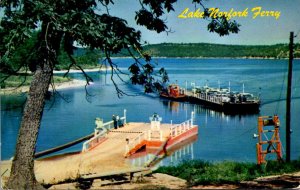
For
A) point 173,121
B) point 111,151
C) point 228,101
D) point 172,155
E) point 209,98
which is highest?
point 209,98

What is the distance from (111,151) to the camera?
72.3 ft

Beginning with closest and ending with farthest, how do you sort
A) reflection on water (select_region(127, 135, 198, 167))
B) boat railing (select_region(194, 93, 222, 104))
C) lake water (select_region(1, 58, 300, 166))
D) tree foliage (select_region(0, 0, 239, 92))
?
tree foliage (select_region(0, 0, 239, 92)) → reflection on water (select_region(127, 135, 198, 167)) → lake water (select_region(1, 58, 300, 166)) → boat railing (select_region(194, 93, 222, 104))

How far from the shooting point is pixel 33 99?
335 inches

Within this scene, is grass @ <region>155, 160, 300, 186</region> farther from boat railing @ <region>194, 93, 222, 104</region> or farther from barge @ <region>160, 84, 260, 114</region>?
boat railing @ <region>194, 93, 222, 104</region>

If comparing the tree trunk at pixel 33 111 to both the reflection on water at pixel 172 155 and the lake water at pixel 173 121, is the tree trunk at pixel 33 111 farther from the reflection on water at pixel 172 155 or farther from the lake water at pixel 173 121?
the reflection on water at pixel 172 155

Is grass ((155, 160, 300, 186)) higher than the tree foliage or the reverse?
the reverse

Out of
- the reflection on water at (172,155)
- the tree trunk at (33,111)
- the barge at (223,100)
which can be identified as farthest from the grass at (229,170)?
the barge at (223,100)

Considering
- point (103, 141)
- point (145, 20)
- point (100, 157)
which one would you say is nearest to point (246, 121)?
point (103, 141)

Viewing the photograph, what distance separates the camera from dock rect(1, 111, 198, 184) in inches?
696

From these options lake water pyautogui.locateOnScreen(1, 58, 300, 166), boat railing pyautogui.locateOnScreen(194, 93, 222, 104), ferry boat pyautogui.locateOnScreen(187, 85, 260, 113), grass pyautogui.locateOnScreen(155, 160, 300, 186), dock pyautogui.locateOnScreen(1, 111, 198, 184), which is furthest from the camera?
boat railing pyautogui.locateOnScreen(194, 93, 222, 104)

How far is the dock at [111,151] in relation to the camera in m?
17.7

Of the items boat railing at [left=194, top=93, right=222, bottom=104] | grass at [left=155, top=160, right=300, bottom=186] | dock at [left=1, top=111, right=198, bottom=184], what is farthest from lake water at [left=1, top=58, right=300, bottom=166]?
grass at [left=155, top=160, right=300, bottom=186]

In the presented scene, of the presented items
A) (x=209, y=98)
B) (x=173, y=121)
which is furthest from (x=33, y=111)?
(x=209, y=98)

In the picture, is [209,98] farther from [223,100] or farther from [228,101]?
[228,101]
